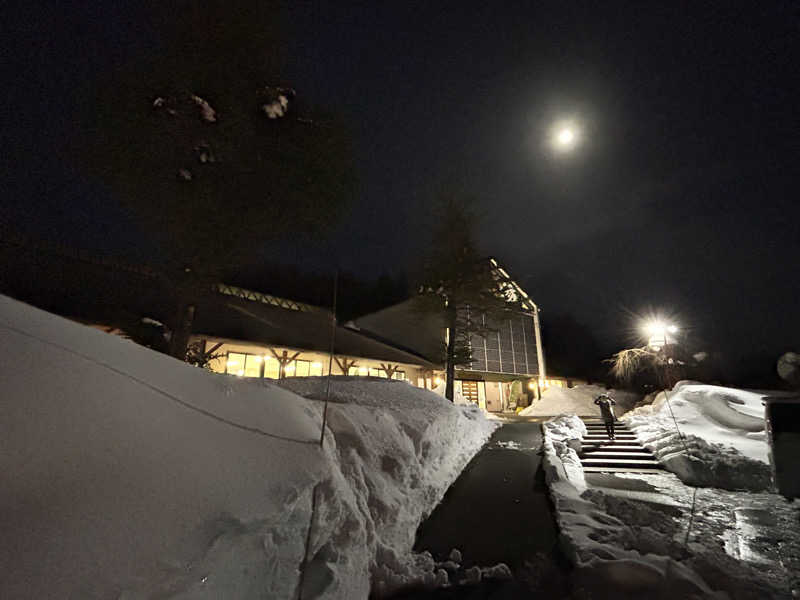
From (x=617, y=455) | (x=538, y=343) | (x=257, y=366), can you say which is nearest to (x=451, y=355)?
(x=617, y=455)

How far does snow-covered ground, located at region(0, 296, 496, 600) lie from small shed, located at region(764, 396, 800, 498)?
666 cm

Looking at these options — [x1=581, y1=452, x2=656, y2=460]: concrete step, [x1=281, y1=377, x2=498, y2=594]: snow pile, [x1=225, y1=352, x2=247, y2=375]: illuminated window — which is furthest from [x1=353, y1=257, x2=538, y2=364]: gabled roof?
[x1=281, y1=377, x2=498, y2=594]: snow pile

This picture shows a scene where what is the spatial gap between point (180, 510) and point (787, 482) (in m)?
8.98

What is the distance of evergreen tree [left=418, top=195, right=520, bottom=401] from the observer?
1441 cm

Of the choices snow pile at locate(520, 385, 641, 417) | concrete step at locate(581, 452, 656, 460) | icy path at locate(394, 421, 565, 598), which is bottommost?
icy path at locate(394, 421, 565, 598)

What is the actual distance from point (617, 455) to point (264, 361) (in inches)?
491

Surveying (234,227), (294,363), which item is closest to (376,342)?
(294,363)

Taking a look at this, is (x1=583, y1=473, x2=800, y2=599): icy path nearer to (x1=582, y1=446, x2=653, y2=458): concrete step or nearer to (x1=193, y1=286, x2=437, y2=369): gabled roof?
(x1=582, y1=446, x2=653, y2=458): concrete step

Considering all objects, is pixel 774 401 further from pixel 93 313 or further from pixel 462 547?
pixel 93 313

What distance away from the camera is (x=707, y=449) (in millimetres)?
7078

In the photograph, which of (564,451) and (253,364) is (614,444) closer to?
(564,451)

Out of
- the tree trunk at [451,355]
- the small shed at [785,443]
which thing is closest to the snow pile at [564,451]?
the small shed at [785,443]

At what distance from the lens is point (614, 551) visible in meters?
3.42

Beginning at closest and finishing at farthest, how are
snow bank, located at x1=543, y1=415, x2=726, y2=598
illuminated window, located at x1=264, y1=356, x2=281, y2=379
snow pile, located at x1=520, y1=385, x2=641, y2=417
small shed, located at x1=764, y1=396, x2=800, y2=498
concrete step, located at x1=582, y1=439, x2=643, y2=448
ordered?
snow bank, located at x1=543, y1=415, x2=726, y2=598, small shed, located at x1=764, y1=396, x2=800, y2=498, concrete step, located at x1=582, y1=439, x2=643, y2=448, illuminated window, located at x1=264, y1=356, x2=281, y2=379, snow pile, located at x1=520, y1=385, x2=641, y2=417
